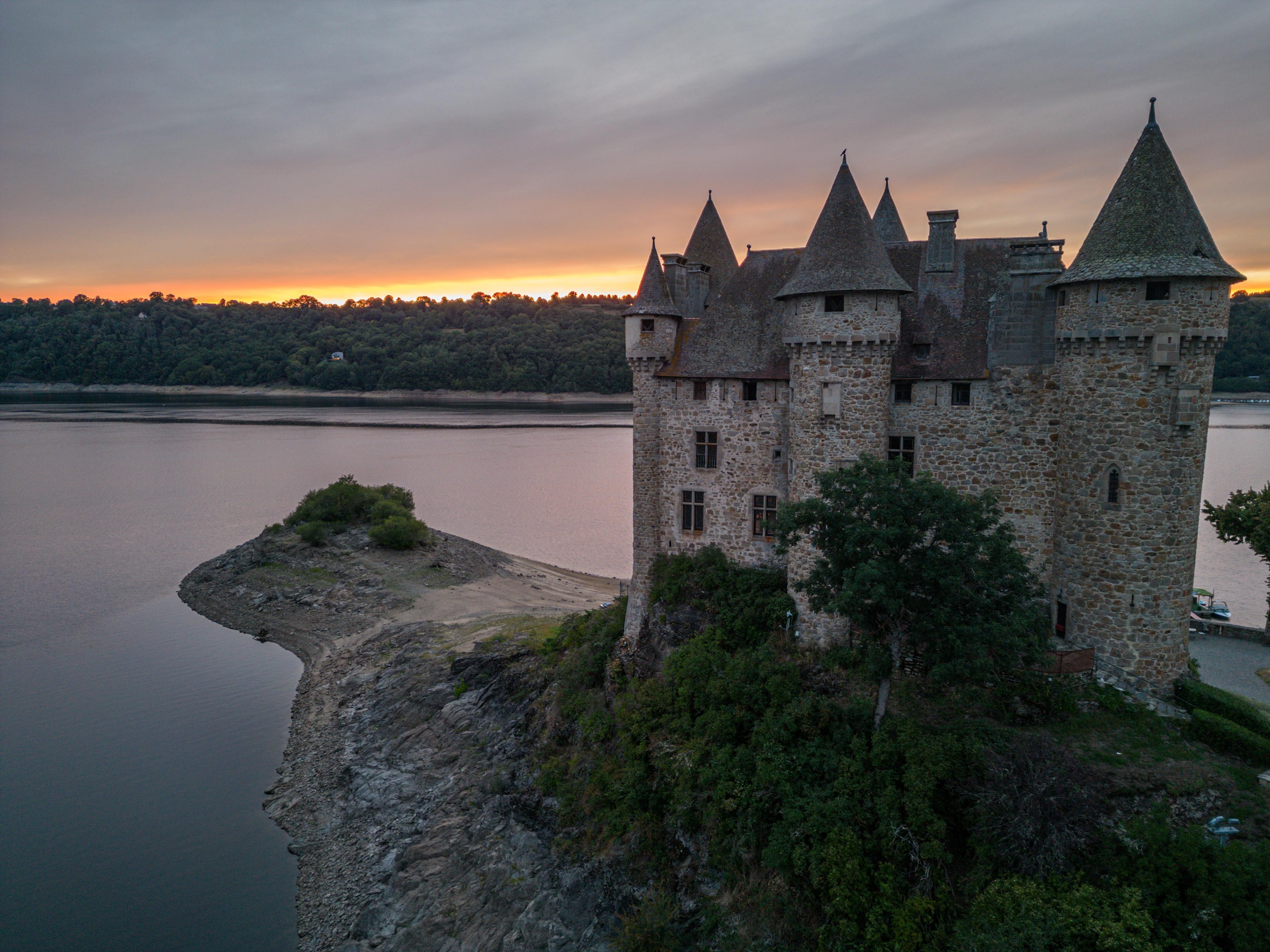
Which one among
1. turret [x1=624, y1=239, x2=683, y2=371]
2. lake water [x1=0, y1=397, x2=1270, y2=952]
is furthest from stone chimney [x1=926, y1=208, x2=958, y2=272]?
lake water [x1=0, y1=397, x2=1270, y2=952]

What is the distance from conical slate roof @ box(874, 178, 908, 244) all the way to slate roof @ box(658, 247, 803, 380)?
344 centimetres

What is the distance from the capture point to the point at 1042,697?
19219mm

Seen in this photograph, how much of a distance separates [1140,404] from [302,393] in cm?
19167

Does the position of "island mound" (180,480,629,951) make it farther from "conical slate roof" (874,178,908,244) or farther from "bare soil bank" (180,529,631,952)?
"conical slate roof" (874,178,908,244)

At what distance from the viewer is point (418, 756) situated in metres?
29.2

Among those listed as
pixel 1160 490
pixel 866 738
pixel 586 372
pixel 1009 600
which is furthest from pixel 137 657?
pixel 586 372

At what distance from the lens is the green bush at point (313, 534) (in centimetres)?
5484

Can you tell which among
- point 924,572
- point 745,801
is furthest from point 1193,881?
point 745,801

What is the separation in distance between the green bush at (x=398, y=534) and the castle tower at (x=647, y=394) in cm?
3090

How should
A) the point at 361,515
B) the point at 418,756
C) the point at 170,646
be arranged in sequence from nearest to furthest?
the point at 418,756
the point at 170,646
the point at 361,515

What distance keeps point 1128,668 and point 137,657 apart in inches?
1824

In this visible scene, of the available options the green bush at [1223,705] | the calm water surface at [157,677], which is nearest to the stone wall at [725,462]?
the green bush at [1223,705]

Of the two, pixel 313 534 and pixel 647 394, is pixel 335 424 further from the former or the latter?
pixel 647 394

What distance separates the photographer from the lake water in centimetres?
2364
